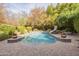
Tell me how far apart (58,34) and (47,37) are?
0.13 m

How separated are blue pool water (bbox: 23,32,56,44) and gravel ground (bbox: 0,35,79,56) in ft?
0.15

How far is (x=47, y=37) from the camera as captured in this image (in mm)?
2002

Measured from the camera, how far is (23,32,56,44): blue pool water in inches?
78.8

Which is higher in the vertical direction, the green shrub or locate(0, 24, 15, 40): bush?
the green shrub

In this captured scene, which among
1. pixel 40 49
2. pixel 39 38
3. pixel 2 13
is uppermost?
pixel 2 13

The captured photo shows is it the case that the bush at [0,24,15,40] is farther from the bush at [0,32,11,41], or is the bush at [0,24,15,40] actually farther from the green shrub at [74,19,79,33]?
the green shrub at [74,19,79,33]

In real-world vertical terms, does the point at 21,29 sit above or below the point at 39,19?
below

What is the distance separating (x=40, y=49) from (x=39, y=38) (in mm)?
122

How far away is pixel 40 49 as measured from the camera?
1.99 metres

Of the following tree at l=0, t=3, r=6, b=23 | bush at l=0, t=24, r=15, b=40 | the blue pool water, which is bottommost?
the blue pool water

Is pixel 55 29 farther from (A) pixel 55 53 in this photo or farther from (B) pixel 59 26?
(A) pixel 55 53

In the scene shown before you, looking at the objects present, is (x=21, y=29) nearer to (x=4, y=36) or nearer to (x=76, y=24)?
(x=4, y=36)

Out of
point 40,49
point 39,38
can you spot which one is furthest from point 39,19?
point 40,49

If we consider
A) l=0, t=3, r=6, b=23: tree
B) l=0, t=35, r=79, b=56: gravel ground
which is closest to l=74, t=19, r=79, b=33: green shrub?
l=0, t=35, r=79, b=56: gravel ground
